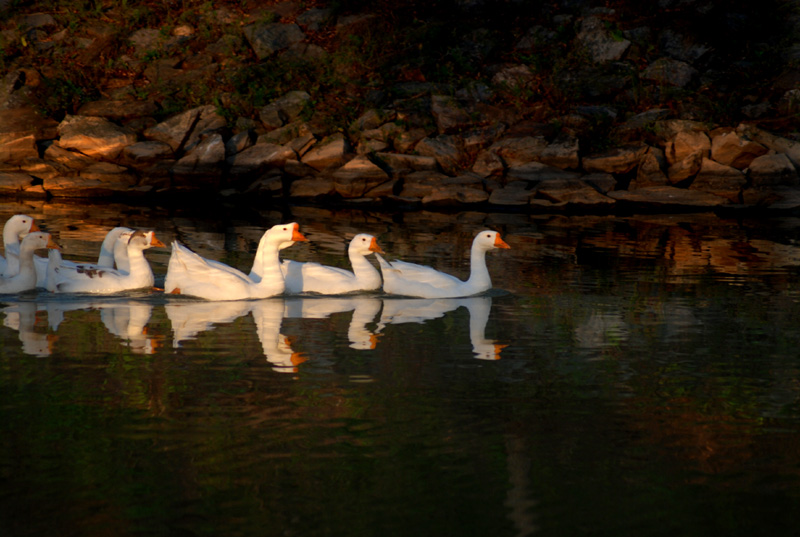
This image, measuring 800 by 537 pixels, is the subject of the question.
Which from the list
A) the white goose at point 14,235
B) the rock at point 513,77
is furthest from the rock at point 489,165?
the white goose at point 14,235

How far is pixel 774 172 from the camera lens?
74.9 ft

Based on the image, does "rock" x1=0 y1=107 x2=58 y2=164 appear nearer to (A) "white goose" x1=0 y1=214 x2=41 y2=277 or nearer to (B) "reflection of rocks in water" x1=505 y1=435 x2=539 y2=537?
(A) "white goose" x1=0 y1=214 x2=41 y2=277

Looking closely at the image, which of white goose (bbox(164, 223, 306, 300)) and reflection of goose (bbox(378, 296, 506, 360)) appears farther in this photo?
white goose (bbox(164, 223, 306, 300))

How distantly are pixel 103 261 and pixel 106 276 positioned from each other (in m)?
1.47

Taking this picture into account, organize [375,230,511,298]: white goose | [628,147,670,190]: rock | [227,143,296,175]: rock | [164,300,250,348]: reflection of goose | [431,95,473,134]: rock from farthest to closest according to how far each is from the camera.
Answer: [431,95,473,134]: rock, [227,143,296,175]: rock, [628,147,670,190]: rock, [375,230,511,298]: white goose, [164,300,250,348]: reflection of goose

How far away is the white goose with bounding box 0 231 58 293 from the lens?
10.9m

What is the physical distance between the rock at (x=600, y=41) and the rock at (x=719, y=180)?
212 inches

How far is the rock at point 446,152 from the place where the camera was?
24766 millimetres

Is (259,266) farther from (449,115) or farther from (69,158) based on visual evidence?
(69,158)

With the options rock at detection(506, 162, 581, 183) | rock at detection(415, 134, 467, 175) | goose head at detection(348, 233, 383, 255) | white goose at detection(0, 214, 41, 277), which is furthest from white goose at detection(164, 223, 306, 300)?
rock at detection(415, 134, 467, 175)

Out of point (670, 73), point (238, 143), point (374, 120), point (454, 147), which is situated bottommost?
point (454, 147)

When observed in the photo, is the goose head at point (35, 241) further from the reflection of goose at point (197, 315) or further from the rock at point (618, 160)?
the rock at point (618, 160)

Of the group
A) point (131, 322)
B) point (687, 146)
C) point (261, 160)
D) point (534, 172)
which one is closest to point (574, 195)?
point (534, 172)

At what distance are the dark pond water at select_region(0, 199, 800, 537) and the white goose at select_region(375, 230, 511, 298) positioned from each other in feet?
0.76
